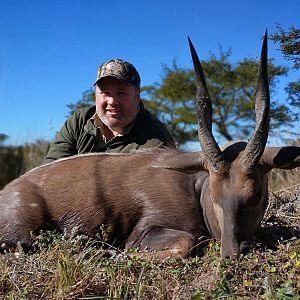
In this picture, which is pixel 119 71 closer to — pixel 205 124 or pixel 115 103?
pixel 115 103

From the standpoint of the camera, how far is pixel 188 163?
509 centimetres

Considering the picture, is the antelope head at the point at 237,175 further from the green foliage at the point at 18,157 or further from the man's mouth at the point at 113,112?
the green foliage at the point at 18,157

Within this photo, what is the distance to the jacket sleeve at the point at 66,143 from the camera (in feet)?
24.1

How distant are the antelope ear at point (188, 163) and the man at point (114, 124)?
5.87ft

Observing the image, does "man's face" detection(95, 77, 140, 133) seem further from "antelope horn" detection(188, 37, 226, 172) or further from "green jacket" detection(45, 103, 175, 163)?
"antelope horn" detection(188, 37, 226, 172)

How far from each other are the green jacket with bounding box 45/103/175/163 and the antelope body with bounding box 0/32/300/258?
1102 millimetres

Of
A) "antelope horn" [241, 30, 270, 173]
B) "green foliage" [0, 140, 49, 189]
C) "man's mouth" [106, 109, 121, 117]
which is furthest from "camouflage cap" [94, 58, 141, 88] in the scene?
"green foliage" [0, 140, 49, 189]

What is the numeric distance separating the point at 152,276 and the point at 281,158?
1626 millimetres

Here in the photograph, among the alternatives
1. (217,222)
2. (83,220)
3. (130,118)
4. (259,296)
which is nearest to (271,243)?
(217,222)

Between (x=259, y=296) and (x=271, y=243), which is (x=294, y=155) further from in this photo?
(x=259, y=296)

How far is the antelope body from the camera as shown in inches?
179

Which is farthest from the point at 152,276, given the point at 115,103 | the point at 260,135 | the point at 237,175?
the point at 115,103

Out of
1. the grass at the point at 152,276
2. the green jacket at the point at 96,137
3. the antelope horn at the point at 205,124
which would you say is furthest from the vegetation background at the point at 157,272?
the green jacket at the point at 96,137

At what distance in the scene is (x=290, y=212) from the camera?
6.30 m
